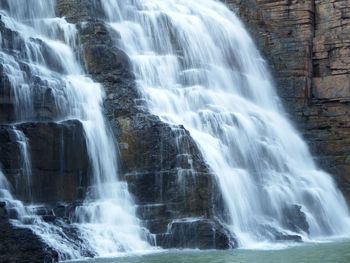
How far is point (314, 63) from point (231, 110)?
8.57m

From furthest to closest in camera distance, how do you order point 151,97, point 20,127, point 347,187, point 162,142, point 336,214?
point 347,187 → point 336,214 → point 151,97 → point 162,142 → point 20,127

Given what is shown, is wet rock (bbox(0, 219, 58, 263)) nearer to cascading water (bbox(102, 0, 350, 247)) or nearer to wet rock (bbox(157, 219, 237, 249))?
wet rock (bbox(157, 219, 237, 249))

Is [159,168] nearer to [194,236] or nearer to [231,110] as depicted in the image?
[194,236]

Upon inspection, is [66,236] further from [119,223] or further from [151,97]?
[151,97]

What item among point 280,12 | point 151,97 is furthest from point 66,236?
point 280,12

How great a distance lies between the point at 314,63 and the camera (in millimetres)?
36906

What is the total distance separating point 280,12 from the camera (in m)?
38.2

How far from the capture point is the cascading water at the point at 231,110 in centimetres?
2533

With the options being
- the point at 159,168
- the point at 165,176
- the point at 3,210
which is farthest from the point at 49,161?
the point at 165,176

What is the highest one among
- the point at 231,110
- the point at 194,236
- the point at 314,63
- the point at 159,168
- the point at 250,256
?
the point at 314,63

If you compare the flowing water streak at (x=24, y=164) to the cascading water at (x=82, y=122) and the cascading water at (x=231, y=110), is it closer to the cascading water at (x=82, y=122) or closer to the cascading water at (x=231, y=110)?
the cascading water at (x=82, y=122)

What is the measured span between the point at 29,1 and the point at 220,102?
1012cm

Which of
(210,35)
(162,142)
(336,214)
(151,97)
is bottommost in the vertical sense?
(336,214)

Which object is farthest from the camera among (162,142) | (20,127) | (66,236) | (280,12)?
(280,12)
